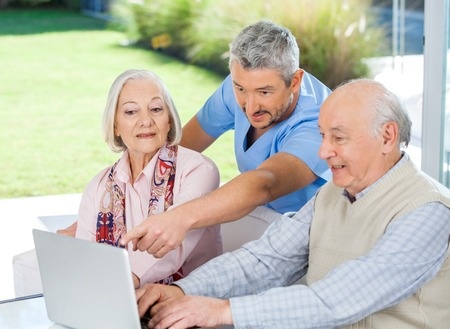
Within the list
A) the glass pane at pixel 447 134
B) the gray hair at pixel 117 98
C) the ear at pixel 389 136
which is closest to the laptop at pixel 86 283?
the ear at pixel 389 136

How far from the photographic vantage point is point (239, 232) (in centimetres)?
280

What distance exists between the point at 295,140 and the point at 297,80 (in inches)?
6.9

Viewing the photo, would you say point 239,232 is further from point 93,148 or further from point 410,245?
point 93,148

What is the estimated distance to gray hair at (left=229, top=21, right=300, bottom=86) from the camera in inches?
103

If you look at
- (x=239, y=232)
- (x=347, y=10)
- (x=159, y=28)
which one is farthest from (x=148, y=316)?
(x=159, y=28)

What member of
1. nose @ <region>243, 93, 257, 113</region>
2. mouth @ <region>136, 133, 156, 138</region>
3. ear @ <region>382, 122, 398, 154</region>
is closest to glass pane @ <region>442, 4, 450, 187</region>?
nose @ <region>243, 93, 257, 113</region>

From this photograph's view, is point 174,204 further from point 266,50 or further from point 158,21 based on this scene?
point 158,21

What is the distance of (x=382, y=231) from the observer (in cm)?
194

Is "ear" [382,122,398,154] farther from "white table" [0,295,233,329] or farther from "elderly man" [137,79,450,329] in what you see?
"white table" [0,295,233,329]

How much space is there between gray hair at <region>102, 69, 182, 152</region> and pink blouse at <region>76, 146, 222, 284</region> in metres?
0.06

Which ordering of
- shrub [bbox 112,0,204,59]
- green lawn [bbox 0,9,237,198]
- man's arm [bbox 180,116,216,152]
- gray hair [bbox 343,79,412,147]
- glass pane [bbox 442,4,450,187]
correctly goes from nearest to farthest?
gray hair [bbox 343,79,412,147] < man's arm [bbox 180,116,216,152] < glass pane [bbox 442,4,450,187] < green lawn [bbox 0,9,237,198] < shrub [bbox 112,0,204,59]

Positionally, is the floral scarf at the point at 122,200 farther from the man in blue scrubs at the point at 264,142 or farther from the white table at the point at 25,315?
the white table at the point at 25,315

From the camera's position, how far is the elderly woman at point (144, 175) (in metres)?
2.53

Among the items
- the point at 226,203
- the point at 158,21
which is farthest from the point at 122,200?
the point at 158,21
